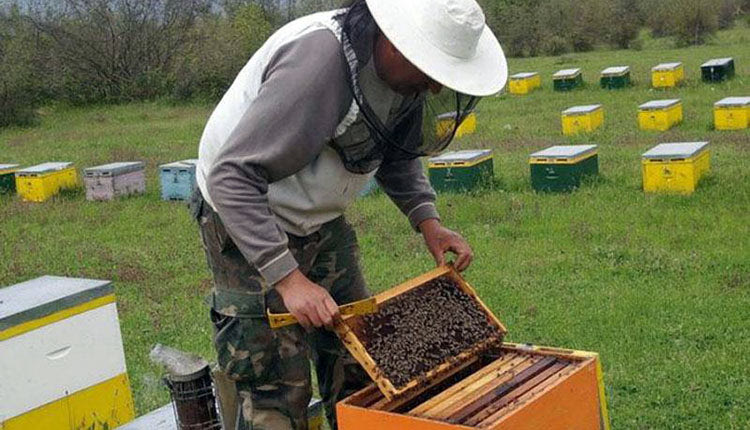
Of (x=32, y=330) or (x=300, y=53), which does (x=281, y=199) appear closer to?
(x=300, y=53)

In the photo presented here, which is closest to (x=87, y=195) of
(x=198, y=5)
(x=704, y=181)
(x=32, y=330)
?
(x=704, y=181)

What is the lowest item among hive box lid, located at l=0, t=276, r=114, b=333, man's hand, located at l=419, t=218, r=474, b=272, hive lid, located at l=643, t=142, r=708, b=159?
hive lid, located at l=643, t=142, r=708, b=159

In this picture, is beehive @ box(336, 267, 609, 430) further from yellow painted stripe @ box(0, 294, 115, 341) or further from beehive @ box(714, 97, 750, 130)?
beehive @ box(714, 97, 750, 130)

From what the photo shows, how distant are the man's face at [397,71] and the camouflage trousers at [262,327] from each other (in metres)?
0.41

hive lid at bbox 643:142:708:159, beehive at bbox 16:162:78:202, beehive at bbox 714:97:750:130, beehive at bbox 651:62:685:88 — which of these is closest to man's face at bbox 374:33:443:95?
hive lid at bbox 643:142:708:159

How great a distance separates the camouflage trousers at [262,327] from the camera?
1.98 meters

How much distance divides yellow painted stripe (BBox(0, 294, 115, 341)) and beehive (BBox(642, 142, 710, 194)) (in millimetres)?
3973

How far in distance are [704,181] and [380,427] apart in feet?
15.8

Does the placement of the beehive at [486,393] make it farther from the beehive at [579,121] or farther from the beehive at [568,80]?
the beehive at [568,80]

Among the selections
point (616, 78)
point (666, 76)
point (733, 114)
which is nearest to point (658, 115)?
point (733, 114)

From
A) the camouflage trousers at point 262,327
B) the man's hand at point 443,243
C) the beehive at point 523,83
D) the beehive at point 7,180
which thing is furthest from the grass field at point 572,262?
the beehive at point 523,83

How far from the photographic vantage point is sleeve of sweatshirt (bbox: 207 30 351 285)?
5.60 feet

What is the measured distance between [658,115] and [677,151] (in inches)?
113

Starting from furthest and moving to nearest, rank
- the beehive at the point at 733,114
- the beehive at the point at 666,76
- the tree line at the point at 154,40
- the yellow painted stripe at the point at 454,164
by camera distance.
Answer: the tree line at the point at 154,40 < the beehive at the point at 666,76 < the beehive at the point at 733,114 < the yellow painted stripe at the point at 454,164
